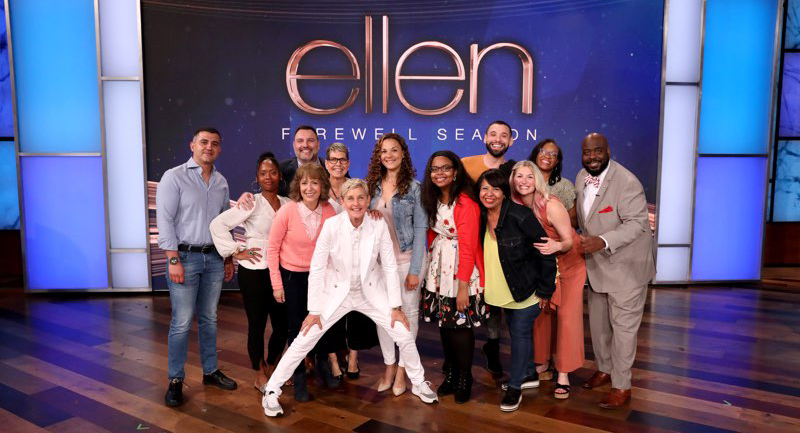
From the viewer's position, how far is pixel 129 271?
20.8 ft

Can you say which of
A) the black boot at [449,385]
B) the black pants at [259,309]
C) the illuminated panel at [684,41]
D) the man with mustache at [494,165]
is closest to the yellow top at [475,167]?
the man with mustache at [494,165]

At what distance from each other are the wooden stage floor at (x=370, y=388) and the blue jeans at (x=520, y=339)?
204mm

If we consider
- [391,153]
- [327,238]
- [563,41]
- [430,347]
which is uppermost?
[563,41]

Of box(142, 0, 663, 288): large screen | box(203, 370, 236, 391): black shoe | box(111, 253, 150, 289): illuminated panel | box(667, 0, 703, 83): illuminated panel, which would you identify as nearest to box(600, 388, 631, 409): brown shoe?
box(203, 370, 236, 391): black shoe

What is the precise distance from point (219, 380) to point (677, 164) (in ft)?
17.1

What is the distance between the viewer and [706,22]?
641 centimetres

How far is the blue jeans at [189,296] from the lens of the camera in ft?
11.6

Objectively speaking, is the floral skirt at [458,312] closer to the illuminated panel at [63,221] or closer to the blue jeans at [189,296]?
the blue jeans at [189,296]

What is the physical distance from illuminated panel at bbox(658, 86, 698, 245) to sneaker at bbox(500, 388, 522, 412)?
12.8 feet

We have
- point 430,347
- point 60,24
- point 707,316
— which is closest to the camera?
A: point 430,347

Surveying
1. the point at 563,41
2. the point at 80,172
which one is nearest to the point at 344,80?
the point at 563,41

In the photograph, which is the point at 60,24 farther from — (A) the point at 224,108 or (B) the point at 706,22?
(B) the point at 706,22

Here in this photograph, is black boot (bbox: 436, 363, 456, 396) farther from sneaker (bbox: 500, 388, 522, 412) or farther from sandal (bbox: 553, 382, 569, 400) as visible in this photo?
sandal (bbox: 553, 382, 569, 400)

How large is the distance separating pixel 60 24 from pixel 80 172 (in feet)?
4.78
